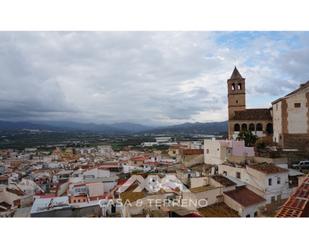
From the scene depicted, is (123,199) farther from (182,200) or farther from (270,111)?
(270,111)

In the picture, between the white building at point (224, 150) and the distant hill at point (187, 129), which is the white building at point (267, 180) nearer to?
the distant hill at point (187, 129)

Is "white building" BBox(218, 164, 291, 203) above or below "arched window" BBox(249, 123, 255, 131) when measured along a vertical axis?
below

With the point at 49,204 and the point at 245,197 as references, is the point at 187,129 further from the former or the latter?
the point at 49,204

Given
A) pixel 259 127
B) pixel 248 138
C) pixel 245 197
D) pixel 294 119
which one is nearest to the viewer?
pixel 245 197

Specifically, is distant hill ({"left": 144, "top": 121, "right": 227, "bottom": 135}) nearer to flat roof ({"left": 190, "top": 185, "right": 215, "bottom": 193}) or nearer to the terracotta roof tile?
flat roof ({"left": 190, "top": 185, "right": 215, "bottom": 193})

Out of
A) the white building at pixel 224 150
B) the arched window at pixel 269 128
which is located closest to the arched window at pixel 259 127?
the arched window at pixel 269 128

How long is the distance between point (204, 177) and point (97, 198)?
1771 millimetres

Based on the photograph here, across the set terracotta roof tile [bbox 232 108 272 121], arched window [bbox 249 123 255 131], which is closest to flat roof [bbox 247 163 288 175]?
terracotta roof tile [bbox 232 108 272 121]

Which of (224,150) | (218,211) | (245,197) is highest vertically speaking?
(224,150)

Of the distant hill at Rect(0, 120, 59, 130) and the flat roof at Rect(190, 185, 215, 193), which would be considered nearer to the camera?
the flat roof at Rect(190, 185, 215, 193)

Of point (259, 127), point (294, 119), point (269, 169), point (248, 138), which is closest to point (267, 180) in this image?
point (269, 169)

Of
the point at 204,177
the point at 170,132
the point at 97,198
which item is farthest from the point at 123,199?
the point at 170,132

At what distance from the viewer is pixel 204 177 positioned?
4.86 metres

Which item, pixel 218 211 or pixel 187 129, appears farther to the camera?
pixel 187 129
